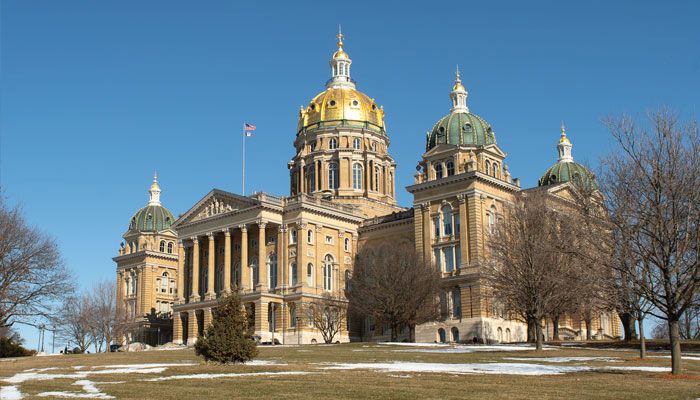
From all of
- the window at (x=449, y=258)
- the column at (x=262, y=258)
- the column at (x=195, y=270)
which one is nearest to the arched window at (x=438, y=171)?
the window at (x=449, y=258)

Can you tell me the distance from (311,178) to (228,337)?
2847 inches

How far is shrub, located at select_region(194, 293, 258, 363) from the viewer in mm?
36969

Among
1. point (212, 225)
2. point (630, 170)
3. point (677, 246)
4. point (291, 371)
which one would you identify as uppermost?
point (212, 225)

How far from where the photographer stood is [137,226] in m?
131

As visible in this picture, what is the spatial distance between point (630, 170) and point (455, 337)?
4705 cm

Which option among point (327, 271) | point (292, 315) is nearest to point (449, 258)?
point (327, 271)

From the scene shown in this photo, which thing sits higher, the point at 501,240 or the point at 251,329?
the point at 501,240

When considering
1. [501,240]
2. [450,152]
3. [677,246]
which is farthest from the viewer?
[450,152]

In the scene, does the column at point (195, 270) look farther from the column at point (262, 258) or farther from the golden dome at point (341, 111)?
the golden dome at point (341, 111)

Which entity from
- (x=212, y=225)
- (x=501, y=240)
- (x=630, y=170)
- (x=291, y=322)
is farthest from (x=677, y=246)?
(x=212, y=225)

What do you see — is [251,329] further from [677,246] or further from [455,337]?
[455,337]

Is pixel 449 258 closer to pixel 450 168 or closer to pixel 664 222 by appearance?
pixel 450 168

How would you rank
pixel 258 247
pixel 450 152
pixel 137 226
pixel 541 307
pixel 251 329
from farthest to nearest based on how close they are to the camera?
pixel 137 226
pixel 258 247
pixel 450 152
pixel 541 307
pixel 251 329

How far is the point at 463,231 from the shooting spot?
80.1 metres
